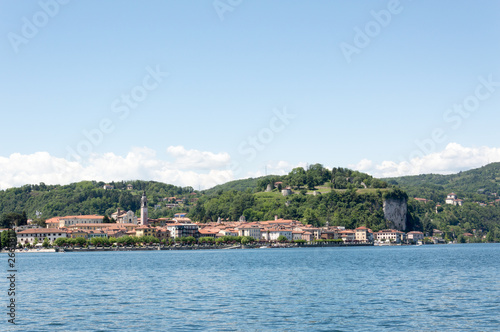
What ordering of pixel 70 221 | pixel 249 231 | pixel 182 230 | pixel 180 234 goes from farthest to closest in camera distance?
1. pixel 70 221
2. pixel 249 231
3. pixel 182 230
4. pixel 180 234

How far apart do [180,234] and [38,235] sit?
118 ft

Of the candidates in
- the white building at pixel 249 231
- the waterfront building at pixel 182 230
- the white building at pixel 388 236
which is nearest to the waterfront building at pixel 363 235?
the white building at pixel 388 236

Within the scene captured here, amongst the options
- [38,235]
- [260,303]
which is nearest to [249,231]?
[38,235]

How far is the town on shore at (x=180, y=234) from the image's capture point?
145 metres

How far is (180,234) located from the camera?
163750mm

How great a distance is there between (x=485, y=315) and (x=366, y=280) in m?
18.8

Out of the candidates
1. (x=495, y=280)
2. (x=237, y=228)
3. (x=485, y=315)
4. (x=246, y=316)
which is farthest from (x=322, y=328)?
(x=237, y=228)

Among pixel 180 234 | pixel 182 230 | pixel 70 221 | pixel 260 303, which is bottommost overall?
pixel 260 303

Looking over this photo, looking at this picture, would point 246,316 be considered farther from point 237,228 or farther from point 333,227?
point 333,227

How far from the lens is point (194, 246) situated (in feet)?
492

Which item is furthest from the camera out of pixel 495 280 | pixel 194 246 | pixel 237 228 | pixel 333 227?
pixel 333 227

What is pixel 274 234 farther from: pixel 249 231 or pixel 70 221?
pixel 70 221

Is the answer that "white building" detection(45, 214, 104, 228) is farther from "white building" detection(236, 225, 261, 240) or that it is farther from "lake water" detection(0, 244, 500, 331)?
"lake water" detection(0, 244, 500, 331)

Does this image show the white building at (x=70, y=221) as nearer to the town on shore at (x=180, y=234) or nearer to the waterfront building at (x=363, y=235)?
the town on shore at (x=180, y=234)
